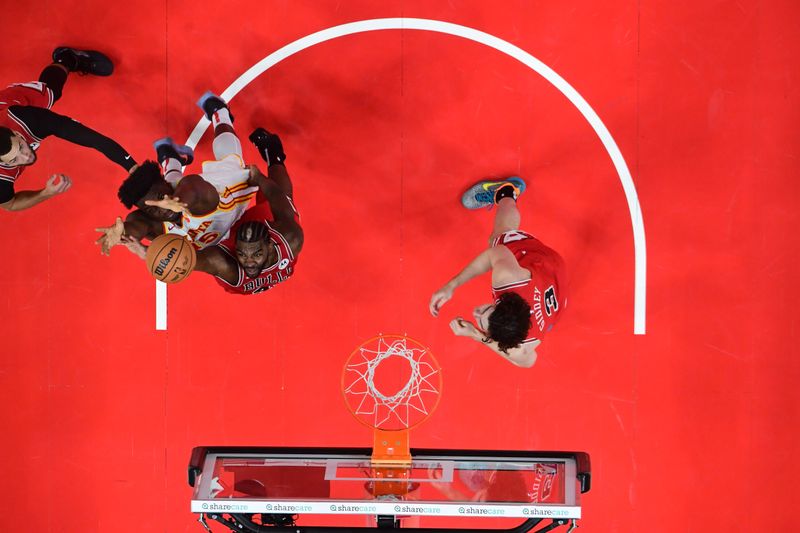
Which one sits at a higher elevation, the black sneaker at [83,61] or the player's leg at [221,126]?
the black sneaker at [83,61]

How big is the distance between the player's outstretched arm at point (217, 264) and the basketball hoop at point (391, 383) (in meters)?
1.74

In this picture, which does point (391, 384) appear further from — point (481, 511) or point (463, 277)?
point (481, 511)

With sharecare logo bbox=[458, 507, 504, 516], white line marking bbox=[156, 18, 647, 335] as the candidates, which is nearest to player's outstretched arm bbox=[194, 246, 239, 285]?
white line marking bbox=[156, 18, 647, 335]

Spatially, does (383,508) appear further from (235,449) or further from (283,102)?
(283,102)

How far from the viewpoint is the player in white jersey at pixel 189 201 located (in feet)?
15.1

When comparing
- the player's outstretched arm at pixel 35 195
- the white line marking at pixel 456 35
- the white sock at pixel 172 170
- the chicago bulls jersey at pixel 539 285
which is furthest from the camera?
the white line marking at pixel 456 35

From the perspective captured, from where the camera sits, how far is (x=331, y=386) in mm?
6539

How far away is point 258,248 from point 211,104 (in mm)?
1926

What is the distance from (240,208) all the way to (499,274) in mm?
2169

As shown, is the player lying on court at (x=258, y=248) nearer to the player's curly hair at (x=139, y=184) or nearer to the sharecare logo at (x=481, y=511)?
the player's curly hair at (x=139, y=184)

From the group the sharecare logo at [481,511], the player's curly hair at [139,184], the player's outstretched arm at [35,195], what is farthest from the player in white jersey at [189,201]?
the sharecare logo at [481,511]

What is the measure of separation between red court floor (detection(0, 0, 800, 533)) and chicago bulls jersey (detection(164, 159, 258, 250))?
1.26 meters

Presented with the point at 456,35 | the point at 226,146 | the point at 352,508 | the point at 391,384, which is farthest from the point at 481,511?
the point at 456,35

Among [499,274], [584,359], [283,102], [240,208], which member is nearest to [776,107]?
[584,359]
